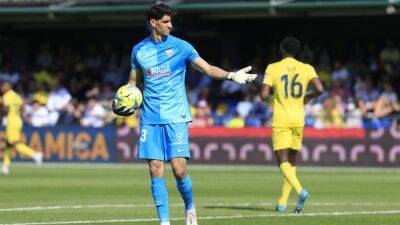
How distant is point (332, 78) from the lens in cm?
3181

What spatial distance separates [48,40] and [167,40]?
95.2 feet

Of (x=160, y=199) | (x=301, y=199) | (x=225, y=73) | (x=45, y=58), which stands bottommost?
(x=301, y=199)

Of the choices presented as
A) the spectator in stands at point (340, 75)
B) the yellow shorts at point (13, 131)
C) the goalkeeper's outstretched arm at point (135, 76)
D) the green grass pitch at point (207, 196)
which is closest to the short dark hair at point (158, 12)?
the goalkeeper's outstretched arm at point (135, 76)

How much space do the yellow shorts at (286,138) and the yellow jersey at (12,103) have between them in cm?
1290

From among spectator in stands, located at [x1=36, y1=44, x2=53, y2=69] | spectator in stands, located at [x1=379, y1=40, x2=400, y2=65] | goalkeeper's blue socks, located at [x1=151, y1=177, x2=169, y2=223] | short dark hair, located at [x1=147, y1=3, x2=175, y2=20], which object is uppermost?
spectator in stands, located at [x1=36, y1=44, x2=53, y2=69]

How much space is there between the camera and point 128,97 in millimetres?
11086

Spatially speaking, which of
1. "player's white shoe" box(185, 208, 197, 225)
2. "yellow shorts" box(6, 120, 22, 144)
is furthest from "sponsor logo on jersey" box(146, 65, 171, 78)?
"yellow shorts" box(6, 120, 22, 144)

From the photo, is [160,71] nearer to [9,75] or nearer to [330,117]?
[330,117]

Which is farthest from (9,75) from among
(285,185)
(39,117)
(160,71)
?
(160,71)

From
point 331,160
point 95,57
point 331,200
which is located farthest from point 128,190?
point 95,57

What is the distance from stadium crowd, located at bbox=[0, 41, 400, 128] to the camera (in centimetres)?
2988

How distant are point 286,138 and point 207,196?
11.4 feet

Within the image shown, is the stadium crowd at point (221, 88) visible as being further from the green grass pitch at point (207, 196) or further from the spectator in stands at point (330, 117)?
the green grass pitch at point (207, 196)

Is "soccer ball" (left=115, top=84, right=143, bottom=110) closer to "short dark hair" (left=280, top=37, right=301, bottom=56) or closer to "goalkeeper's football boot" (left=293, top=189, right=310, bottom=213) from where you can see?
"goalkeeper's football boot" (left=293, top=189, right=310, bottom=213)
